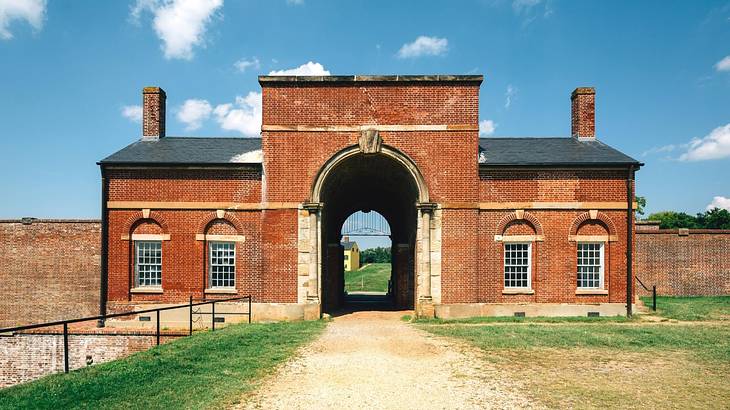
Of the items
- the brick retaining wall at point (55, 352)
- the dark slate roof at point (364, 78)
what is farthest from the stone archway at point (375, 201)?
the brick retaining wall at point (55, 352)

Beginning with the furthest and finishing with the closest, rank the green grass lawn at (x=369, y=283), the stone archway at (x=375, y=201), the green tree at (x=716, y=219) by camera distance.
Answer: the green tree at (x=716, y=219) → the green grass lawn at (x=369, y=283) → the stone archway at (x=375, y=201)

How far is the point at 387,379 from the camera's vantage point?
8312 millimetres

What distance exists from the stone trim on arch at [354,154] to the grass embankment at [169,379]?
6172 mm

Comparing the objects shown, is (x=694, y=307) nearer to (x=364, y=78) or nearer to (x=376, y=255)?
(x=364, y=78)

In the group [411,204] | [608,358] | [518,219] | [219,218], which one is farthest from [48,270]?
[608,358]

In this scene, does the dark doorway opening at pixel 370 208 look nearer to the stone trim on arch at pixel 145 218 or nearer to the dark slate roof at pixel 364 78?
the dark slate roof at pixel 364 78

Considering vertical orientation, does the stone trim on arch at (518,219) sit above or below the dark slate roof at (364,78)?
below

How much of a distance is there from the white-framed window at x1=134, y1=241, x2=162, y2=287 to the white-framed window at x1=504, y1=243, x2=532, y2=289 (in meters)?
12.8

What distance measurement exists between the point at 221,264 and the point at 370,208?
9337mm

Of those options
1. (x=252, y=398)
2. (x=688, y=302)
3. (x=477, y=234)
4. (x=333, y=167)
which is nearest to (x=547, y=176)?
(x=477, y=234)

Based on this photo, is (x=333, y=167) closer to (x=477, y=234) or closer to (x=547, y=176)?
(x=477, y=234)

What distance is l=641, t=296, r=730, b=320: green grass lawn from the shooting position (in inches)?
658

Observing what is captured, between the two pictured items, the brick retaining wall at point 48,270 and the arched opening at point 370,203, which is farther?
the brick retaining wall at point 48,270

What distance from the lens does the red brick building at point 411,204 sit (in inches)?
642
